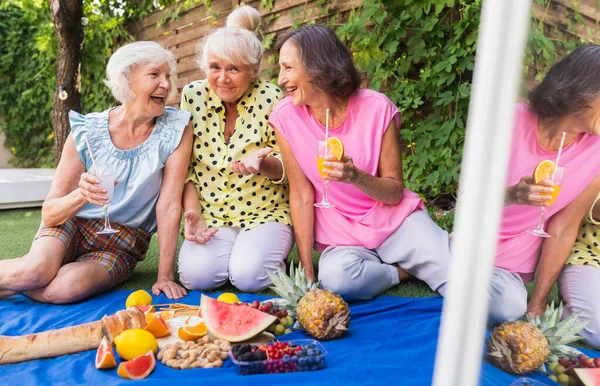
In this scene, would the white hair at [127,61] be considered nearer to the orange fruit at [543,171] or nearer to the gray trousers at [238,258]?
the gray trousers at [238,258]

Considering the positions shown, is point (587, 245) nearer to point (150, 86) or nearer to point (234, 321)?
point (234, 321)

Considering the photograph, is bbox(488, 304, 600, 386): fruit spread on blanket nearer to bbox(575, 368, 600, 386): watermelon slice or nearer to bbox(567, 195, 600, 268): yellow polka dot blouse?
bbox(575, 368, 600, 386): watermelon slice

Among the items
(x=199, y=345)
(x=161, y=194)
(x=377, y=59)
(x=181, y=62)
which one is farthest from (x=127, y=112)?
(x=181, y=62)

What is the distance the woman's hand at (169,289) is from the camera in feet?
9.35

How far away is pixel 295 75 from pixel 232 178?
77cm

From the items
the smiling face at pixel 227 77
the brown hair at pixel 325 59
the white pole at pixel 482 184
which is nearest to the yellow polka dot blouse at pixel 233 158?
the smiling face at pixel 227 77

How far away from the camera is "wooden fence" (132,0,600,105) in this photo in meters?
0.62

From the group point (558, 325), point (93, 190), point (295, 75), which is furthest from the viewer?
point (295, 75)

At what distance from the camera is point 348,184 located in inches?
A: 112

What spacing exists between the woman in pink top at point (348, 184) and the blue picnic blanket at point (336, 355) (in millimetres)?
182

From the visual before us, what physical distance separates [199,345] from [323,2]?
12.6 ft

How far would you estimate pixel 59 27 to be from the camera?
6059mm

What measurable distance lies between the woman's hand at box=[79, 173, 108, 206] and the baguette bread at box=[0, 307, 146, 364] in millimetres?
602

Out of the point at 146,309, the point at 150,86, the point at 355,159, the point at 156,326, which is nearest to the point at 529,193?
the point at 156,326
